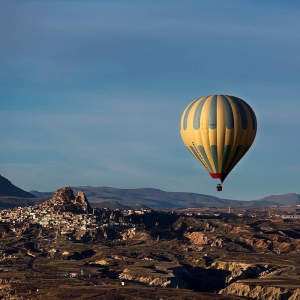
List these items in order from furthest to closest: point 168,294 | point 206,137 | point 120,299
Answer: point 168,294
point 120,299
point 206,137

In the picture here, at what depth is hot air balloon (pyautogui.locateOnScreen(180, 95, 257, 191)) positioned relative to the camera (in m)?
153

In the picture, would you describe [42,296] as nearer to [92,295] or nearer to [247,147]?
[92,295]

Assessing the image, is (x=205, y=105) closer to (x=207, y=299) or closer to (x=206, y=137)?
(x=206, y=137)

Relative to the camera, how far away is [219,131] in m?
153

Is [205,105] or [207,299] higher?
[205,105]

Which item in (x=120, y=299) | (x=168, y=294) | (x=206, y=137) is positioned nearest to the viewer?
(x=206, y=137)

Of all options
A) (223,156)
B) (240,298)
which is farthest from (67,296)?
(223,156)

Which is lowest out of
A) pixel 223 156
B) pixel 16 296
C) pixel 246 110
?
pixel 16 296

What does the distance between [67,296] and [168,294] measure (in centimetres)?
2548

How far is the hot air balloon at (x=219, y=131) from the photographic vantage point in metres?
153

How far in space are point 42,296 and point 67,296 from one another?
582cm

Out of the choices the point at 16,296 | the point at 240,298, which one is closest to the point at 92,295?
the point at 16,296

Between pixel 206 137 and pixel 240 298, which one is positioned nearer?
→ pixel 206 137

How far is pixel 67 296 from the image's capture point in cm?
18450
